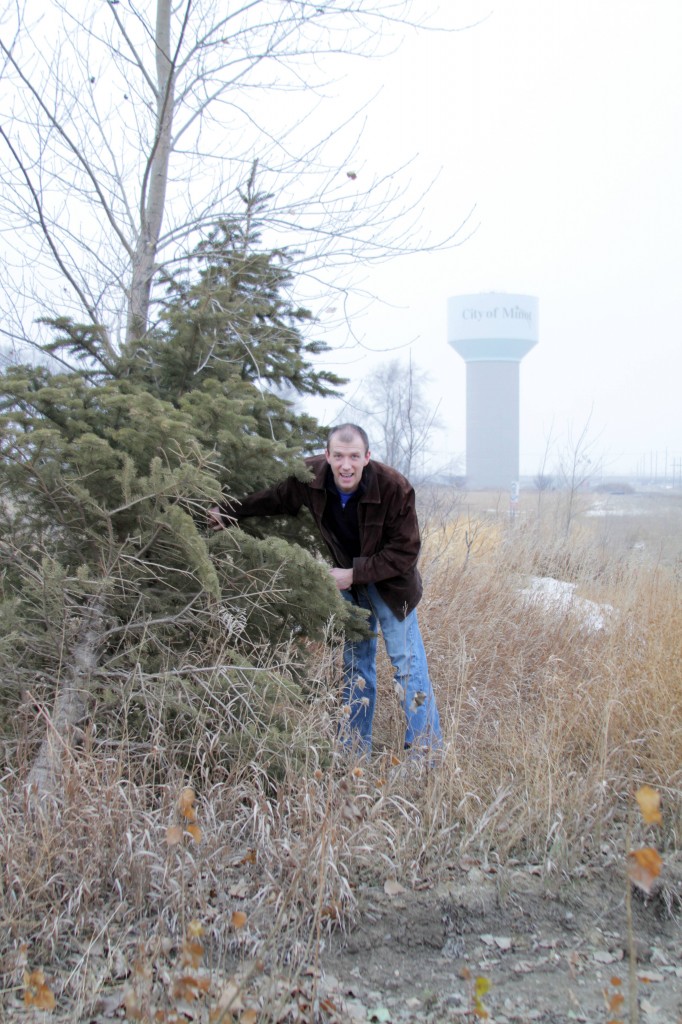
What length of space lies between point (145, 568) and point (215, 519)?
526mm

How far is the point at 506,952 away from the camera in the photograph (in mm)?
3082

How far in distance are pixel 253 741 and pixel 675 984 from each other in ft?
5.98

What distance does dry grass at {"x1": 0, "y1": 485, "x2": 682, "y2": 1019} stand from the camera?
282 cm

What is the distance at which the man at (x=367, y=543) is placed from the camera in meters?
4.33

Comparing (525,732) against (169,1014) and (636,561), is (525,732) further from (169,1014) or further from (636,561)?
(636,561)

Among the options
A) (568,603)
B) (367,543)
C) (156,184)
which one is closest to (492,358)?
(568,603)

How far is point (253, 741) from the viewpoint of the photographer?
3629 millimetres

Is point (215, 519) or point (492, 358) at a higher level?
point (492, 358)

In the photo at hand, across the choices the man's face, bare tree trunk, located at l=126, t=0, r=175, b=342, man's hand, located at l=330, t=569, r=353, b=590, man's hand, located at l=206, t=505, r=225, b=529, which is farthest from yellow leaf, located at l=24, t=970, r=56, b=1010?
bare tree trunk, located at l=126, t=0, r=175, b=342

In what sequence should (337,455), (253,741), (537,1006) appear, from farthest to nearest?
(337,455), (253,741), (537,1006)

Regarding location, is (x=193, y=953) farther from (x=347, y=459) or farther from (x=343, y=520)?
(x=343, y=520)

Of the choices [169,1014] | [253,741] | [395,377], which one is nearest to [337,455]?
[253,741]

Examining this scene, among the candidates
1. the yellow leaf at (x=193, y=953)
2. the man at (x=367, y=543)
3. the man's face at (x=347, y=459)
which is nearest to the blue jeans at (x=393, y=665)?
the man at (x=367, y=543)

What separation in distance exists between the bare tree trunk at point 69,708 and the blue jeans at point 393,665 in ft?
4.48
